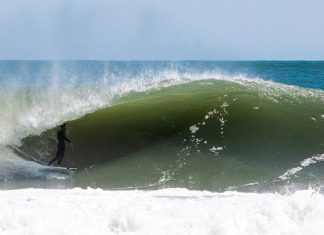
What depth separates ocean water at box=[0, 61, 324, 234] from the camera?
25.5 feet

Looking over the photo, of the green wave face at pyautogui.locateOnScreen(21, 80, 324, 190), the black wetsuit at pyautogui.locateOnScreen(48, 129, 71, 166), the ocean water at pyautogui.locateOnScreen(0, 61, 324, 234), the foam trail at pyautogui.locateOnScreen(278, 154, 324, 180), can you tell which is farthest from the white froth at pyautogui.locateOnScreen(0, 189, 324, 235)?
the black wetsuit at pyautogui.locateOnScreen(48, 129, 71, 166)

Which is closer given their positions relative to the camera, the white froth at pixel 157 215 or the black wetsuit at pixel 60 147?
the white froth at pixel 157 215

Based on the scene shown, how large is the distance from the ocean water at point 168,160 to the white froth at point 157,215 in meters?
0.02

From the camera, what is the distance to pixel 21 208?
7.89 metres

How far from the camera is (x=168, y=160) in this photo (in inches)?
564

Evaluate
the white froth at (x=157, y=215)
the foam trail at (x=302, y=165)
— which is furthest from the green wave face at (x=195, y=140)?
the white froth at (x=157, y=215)

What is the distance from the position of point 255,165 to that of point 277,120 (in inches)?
139

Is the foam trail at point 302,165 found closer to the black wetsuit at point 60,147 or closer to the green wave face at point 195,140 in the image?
the green wave face at point 195,140

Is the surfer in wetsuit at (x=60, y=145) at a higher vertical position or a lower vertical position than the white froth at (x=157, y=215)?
lower

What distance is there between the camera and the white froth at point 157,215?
7.42 metres

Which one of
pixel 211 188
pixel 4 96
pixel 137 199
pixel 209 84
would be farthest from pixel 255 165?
pixel 4 96

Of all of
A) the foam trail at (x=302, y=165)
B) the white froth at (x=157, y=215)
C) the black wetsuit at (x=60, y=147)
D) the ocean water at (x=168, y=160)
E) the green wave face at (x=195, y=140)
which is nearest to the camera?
the white froth at (x=157, y=215)

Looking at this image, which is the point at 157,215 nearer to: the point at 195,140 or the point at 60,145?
the point at 60,145

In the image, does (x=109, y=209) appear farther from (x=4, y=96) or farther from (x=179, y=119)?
(x=4, y=96)
